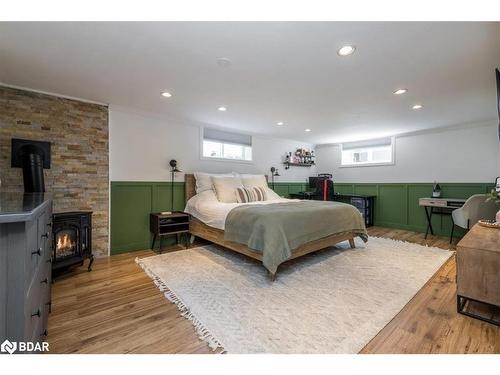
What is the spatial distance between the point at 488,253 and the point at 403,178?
377 centimetres

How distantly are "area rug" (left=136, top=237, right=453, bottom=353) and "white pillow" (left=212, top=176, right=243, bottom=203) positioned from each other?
0.90 m

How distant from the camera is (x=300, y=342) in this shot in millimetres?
1537

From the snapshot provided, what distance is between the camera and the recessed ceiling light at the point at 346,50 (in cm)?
185

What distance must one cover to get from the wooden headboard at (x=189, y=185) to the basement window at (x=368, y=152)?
13.3 feet

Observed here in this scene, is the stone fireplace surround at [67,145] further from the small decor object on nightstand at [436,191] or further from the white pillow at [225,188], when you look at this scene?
the small decor object on nightstand at [436,191]

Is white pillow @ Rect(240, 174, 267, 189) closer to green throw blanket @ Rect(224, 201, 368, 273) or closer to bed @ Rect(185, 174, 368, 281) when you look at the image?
bed @ Rect(185, 174, 368, 281)

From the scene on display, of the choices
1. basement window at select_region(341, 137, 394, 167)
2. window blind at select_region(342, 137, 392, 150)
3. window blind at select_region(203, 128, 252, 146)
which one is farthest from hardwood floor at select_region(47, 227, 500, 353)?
window blind at select_region(342, 137, 392, 150)

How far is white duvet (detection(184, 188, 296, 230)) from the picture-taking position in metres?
3.15

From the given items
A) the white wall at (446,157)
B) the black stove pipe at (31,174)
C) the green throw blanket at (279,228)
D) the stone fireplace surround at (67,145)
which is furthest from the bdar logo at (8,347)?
the white wall at (446,157)

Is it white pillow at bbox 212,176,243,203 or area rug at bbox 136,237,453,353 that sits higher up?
white pillow at bbox 212,176,243,203
